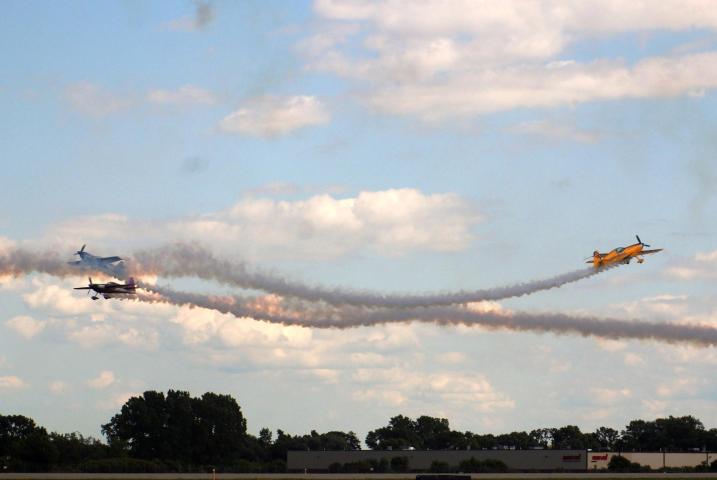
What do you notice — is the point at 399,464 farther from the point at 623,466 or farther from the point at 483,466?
the point at 623,466

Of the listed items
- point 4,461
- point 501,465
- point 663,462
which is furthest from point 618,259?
point 4,461

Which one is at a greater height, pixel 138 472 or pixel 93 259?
pixel 93 259

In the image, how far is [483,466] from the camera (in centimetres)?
17912

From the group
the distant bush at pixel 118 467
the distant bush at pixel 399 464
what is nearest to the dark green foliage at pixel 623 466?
the distant bush at pixel 399 464

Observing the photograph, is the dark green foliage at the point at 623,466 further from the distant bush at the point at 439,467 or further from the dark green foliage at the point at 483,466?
the distant bush at the point at 439,467

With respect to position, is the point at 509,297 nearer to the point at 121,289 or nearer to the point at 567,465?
the point at 121,289

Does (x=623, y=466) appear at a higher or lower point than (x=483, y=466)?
higher

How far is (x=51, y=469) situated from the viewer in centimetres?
15175

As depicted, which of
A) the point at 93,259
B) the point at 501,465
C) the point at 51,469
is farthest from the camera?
the point at 501,465

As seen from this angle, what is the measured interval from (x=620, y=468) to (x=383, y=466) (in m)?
37.0

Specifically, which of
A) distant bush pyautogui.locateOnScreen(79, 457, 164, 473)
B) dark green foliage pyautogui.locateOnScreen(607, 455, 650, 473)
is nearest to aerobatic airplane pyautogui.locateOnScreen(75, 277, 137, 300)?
distant bush pyautogui.locateOnScreen(79, 457, 164, 473)

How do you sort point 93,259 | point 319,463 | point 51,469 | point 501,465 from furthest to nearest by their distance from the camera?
point 319,463 < point 501,465 < point 51,469 < point 93,259

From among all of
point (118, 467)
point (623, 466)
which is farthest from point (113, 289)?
point (623, 466)

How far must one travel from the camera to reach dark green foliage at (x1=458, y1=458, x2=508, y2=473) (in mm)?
176125
